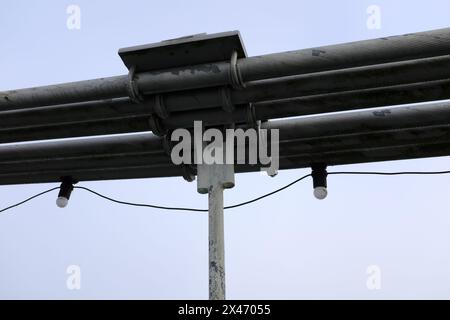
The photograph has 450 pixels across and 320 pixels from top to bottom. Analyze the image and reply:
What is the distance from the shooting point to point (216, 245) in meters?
6.66

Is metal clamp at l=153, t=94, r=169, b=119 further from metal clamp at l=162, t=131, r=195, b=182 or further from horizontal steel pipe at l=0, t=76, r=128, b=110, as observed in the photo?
metal clamp at l=162, t=131, r=195, b=182

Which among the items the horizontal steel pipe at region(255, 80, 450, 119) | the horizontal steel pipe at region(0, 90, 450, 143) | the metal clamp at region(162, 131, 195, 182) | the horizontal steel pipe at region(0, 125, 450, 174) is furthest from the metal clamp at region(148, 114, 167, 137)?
the horizontal steel pipe at region(255, 80, 450, 119)

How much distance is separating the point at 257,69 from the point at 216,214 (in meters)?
1.93

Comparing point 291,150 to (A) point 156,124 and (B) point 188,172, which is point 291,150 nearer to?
(B) point 188,172

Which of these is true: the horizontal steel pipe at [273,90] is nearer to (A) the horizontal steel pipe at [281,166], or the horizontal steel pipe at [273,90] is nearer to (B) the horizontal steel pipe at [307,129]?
(B) the horizontal steel pipe at [307,129]

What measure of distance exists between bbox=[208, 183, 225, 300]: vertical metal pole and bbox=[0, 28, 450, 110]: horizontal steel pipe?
1498 mm

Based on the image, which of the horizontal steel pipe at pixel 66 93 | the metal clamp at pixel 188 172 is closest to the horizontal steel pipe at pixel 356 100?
the horizontal steel pipe at pixel 66 93

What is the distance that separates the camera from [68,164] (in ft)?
28.7

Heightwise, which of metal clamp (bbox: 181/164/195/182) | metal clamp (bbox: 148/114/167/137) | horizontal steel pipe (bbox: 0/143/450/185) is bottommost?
metal clamp (bbox: 181/164/195/182)

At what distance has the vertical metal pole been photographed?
6.46 meters

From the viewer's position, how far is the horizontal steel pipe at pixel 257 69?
5730mm

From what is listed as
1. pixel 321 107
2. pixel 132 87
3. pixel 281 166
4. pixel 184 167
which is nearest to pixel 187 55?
pixel 132 87
